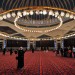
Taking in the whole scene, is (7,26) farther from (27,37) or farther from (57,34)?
(57,34)

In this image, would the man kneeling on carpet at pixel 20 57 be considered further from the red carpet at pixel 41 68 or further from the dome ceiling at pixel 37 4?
the dome ceiling at pixel 37 4

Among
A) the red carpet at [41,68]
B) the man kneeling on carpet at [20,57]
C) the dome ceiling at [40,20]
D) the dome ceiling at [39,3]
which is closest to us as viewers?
the red carpet at [41,68]

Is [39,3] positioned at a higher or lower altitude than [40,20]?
higher

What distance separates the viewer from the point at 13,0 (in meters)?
25.1

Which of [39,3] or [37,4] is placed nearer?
[39,3]

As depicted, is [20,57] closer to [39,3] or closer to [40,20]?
[39,3]

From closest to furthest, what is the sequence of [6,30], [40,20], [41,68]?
[41,68] → [6,30] → [40,20]

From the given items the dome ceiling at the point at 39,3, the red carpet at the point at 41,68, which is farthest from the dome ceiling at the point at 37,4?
the red carpet at the point at 41,68

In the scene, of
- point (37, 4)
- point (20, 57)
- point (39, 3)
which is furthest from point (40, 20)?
point (20, 57)

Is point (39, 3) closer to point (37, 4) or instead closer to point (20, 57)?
point (37, 4)

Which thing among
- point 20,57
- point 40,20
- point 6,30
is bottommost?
point 20,57

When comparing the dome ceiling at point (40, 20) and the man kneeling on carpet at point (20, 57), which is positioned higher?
the dome ceiling at point (40, 20)

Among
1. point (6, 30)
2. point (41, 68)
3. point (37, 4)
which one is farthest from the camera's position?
point (6, 30)

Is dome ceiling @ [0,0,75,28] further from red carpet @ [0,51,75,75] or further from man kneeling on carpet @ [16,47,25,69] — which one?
man kneeling on carpet @ [16,47,25,69]
